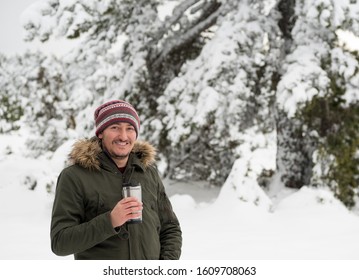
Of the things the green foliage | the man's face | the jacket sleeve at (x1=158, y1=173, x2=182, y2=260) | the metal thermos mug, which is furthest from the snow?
the metal thermos mug

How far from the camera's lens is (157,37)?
10.1 m

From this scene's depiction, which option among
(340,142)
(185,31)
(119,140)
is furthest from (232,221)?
(119,140)

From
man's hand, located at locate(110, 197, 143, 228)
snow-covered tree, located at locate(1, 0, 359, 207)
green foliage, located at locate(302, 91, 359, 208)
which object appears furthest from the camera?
green foliage, located at locate(302, 91, 359, 208)

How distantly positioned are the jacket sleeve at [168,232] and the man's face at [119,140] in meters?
0.35

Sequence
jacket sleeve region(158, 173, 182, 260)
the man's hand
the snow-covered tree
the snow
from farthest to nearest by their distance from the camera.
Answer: the snow-covered tree, the snow, jacket sleeve region(158, 173, 182, 260), the man's hand

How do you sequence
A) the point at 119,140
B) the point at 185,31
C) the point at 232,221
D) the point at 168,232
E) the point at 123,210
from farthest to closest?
1. the point at 185,31
2. the point at 232,221
3. the point at 168,232
4. the point at 119,140
5. the point at 123,210

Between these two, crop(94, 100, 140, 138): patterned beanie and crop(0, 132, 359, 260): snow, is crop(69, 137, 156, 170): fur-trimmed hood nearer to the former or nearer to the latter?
crop(94, 100, 140, 138): patterned beanie

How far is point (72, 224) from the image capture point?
2.19 meters

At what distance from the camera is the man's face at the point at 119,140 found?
237cm

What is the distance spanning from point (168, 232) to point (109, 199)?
1.73 feet

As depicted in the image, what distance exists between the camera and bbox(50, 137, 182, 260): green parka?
2.14 meters

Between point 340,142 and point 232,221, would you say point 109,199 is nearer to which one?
point 232,221

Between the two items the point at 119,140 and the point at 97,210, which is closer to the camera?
the point at 97,210

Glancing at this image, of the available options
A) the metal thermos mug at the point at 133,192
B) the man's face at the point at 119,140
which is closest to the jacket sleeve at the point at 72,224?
the metal thermos mug at the point at 133,192
